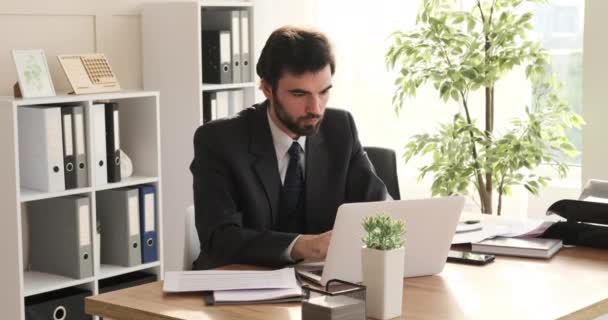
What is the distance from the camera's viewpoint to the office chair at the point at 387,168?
3.36 meters

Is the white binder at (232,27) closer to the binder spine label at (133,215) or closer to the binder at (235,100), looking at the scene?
the binder at (235,100)

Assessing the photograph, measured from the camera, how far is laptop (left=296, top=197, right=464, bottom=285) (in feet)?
7.34

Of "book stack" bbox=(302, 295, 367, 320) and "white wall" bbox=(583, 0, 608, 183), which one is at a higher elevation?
"white wall" bbox=(583, 0, 608, 183)

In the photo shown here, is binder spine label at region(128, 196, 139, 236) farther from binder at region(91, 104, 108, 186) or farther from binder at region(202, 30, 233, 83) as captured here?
binder at region(202, 30, 233, 83)

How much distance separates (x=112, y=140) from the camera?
13.5ft

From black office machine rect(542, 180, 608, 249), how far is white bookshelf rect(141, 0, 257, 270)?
2.08 metres

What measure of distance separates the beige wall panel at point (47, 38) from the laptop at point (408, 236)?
6.80 feet

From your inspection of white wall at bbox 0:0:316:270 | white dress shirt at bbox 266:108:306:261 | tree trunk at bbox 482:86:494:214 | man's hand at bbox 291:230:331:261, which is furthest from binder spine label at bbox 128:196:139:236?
man's hand at bbox 291:230:331:261

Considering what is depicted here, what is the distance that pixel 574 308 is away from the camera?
213 cm

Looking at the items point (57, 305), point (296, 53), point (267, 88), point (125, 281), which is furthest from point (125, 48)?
point (296, 53)

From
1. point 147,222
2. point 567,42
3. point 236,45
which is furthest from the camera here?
point 567,42

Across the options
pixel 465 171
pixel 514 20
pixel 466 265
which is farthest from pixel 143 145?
pixel 466 265

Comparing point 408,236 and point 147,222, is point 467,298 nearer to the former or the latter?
point 408,236

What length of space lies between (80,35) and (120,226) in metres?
0.86
